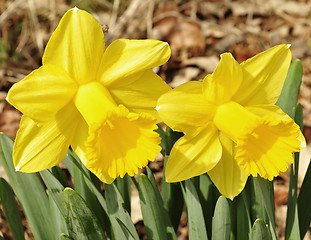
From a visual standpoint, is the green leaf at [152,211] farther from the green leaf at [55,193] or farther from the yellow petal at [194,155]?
the green leaf at [55,193]

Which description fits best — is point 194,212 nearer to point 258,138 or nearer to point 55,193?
point 258,138

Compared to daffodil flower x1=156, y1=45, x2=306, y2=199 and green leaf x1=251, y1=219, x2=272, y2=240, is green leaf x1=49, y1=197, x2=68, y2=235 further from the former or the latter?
green leaf x1=251, y1=219, x2=272, y2=240

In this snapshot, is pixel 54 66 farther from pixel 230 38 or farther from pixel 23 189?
pixel 230 38

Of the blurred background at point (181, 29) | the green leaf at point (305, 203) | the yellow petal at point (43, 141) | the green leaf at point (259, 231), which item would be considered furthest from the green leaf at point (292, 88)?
the blurred background at point (181, 29)

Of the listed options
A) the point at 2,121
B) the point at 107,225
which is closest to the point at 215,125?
the point at 107,225

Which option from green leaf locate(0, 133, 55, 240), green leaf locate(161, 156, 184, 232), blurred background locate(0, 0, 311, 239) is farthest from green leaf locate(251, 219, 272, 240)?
blurred background locate(0, 0, 311, 239)

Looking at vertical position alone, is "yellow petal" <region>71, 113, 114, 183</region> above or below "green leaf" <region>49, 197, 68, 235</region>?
above

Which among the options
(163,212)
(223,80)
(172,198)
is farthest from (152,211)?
(223,80)
